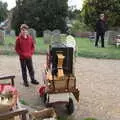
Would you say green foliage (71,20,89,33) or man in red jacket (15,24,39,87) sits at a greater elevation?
man in red jacket (15,24,39,87)

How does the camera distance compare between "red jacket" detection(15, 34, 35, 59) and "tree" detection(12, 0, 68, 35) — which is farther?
"tree" detection(12, 0, 68, 35)

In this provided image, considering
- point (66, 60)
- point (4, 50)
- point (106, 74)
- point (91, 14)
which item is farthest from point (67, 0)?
point (66, 60)

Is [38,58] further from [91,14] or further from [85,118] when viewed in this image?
[91,14]

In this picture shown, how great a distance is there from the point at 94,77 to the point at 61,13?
103 ft

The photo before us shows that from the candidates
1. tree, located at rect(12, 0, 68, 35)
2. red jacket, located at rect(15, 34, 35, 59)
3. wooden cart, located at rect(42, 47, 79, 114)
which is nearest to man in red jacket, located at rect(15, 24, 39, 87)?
red jacket, located at rect(15, 34, 35, 59)

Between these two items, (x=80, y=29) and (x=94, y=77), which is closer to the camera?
(x=94, y=77)

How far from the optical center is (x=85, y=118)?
8.98 metres

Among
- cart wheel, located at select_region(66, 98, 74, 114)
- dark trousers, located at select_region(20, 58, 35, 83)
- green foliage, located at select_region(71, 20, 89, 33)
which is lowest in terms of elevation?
green foliage, located at select_region(71, 20, 89, 33)

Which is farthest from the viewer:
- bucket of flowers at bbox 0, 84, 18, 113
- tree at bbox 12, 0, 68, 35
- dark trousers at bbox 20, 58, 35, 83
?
tree at bbox 12, 0, 68, 35

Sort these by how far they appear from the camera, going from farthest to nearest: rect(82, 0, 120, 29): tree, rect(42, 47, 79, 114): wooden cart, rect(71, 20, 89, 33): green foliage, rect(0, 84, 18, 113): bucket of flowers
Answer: rect(71, 20, 89, 33): green foliage, rect(82, 0, 120, 29): tree, rect(42, 47, 79, 114): wooden cart, rect(0, 84, 18, 113): bucket of flowers

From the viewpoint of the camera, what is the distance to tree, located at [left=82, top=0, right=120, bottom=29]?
31261 mm

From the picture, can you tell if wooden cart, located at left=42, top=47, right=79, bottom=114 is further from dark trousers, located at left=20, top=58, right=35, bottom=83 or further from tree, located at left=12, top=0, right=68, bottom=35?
tree, located at left=12, top=0, right=68, bottom=35

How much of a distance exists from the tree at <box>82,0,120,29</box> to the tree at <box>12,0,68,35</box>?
37.9 ft

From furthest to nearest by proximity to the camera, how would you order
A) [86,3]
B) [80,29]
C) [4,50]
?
[80,29] < [86,3] < [4,50]
